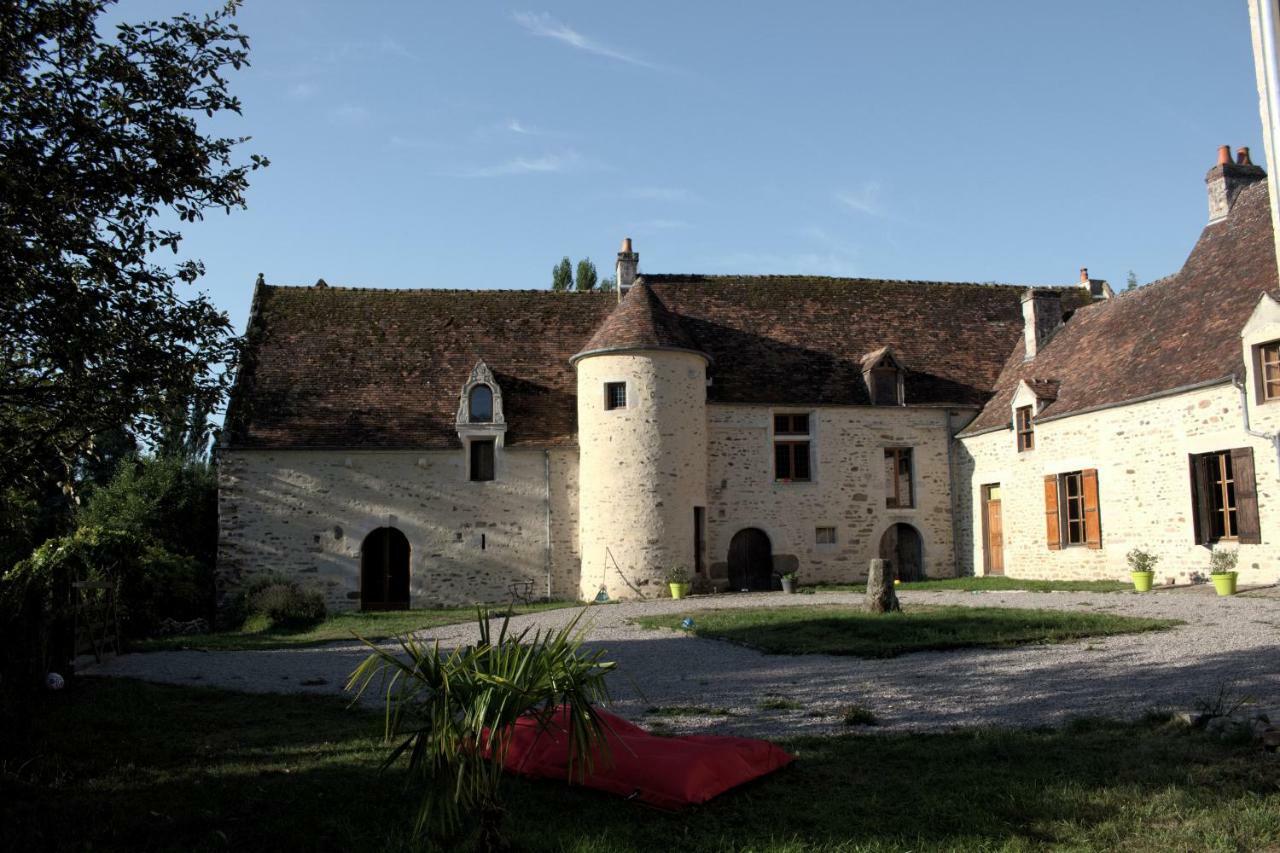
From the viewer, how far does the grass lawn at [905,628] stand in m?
10.6

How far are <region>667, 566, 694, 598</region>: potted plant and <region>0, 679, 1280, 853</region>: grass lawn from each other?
13.1 meters

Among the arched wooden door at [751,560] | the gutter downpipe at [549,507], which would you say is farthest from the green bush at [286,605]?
the arched wooden door at [751,560]

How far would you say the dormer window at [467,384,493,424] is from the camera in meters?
21.2

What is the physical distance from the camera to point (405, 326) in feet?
75.2

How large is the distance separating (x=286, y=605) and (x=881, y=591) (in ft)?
35.4

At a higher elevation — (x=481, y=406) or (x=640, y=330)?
(x=640, y=330)

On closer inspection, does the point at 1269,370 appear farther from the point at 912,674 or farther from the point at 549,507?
the point at 549,507

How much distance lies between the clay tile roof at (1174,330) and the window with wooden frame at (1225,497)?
4.18 ft

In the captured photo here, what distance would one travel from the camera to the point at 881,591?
13.7 metres

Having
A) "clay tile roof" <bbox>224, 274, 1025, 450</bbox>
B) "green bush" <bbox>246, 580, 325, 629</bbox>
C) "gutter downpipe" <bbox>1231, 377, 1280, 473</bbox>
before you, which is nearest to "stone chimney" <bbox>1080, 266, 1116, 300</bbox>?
"clay tile roof" <bbox>224, 274, 1025, 450</bbox>

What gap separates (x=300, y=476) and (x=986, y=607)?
13575 mm

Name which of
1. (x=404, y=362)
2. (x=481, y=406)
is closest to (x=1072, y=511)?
(x=481, y=406)

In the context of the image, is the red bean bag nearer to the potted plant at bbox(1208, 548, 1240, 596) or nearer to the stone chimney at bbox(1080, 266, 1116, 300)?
the potted plant at bbox(1208, 548, 1240, 596)

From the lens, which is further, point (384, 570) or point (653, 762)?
point (384, 570)
